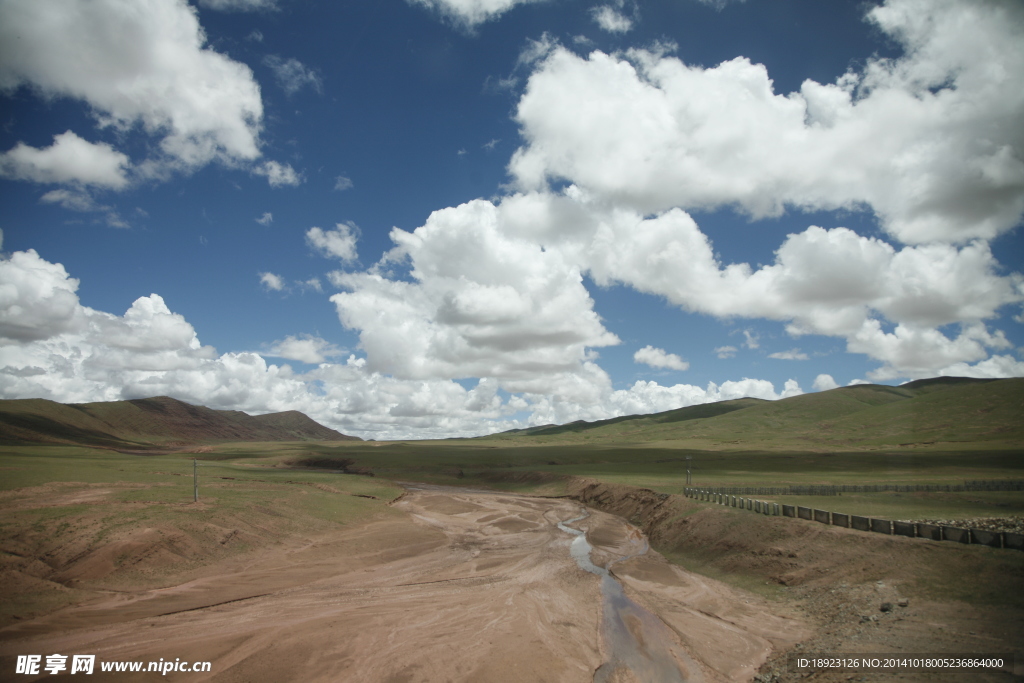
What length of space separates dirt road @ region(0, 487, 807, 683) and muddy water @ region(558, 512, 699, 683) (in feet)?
0.53

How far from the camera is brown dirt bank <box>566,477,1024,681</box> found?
1862 centimetres

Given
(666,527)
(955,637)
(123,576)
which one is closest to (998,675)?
(955,637)

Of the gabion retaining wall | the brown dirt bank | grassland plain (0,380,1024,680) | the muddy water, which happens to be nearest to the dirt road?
the muddy water

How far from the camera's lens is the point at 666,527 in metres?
47.7

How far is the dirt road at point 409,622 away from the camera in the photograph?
66.3ft

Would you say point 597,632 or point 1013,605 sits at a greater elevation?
point 1013,605

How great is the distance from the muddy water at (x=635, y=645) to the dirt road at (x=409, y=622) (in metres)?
0.16

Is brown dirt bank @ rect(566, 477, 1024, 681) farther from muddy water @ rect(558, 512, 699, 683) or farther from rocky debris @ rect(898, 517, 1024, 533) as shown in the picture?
rocky debris @ rect(898, 517, 1024, 533)

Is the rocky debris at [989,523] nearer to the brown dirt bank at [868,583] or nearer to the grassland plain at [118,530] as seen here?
the brown dirt bank at [868,583]

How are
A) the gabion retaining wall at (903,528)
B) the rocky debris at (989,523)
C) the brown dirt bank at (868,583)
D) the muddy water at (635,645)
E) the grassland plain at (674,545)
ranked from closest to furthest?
1. the brown dirt bank at (868,583)
2. the muddy water at (635,645)
3. the grassland plain at (674,545)
4. the gabion retaining wall at (903,528)
5. the rocky debris at (989,523)

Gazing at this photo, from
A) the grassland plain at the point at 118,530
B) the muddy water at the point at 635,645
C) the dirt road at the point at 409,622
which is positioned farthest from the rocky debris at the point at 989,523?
the grassland plain at the point at 118,530

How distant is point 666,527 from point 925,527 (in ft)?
76.3

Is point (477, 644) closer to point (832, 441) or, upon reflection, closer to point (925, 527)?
point (925, 527)

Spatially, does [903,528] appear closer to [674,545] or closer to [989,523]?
[989,523]
